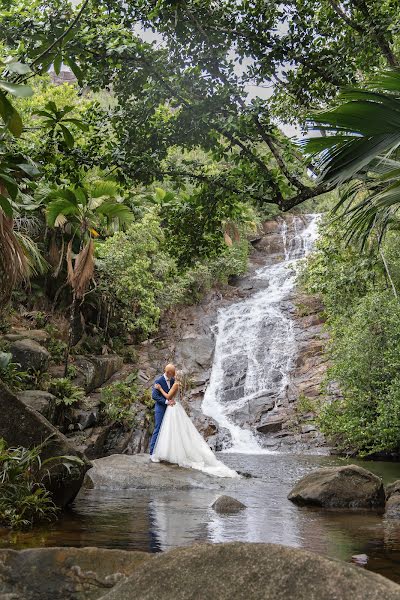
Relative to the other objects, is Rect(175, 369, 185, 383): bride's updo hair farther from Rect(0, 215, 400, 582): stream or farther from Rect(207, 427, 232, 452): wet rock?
Rect(0, 215, 400, 582): stream

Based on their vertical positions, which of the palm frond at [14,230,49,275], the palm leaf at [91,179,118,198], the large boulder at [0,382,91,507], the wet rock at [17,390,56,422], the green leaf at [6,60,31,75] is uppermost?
the palm leaf at [91,179,118,198]

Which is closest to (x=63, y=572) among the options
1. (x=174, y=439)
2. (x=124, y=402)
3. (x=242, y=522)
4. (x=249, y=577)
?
(x=249, y=577)

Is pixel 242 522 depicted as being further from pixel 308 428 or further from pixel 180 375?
pixel 180 375

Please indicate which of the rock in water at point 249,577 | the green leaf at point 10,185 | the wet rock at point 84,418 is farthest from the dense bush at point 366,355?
the rock in water at point 249,577

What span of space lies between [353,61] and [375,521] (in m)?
6.44

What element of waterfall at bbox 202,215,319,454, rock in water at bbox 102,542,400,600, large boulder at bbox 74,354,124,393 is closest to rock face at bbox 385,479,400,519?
rock in water at bbox 102,542,400,600

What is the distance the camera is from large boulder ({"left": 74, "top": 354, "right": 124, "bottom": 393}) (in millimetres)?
19547

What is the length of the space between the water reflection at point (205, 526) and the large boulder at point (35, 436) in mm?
407

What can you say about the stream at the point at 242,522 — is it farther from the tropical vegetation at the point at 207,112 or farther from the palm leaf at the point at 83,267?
the palm leaf at the point at 83,267

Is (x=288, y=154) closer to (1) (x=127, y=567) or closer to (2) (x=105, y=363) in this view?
(1) (x=127, y=567)

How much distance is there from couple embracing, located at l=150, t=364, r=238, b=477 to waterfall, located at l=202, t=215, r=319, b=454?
318 inches

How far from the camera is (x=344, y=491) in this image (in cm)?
944

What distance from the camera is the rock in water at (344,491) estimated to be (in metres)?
9.36

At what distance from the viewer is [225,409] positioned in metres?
23.5
